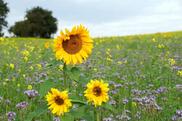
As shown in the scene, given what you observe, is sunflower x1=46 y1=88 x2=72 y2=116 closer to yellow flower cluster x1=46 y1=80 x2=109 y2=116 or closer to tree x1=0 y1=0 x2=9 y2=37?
yellow flower cluster x1=46 y1=80 x2=109 y2=116

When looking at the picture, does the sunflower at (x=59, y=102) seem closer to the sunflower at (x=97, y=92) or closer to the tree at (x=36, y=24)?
the sunflower at (x=97, y=92)

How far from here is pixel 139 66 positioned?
43.3 feet

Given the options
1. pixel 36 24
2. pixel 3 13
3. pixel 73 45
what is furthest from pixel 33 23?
pixel 73 45

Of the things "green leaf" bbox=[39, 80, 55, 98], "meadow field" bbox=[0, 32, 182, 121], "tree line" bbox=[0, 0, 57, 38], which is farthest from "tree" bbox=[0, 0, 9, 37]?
"green leaf" bbox=[39, 80, 55, 98]

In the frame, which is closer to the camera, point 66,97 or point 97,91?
point 66,97

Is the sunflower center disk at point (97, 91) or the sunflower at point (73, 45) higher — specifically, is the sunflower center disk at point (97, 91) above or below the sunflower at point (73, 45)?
below

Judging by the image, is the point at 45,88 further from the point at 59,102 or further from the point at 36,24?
the point at 36,24

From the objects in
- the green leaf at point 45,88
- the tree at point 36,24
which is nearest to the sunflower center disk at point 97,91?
the green leaf at point 45,88

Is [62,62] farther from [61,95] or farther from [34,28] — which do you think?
[34,28]

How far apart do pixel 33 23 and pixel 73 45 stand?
69468 mm

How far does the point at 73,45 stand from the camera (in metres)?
4.32

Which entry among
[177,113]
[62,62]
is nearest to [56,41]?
[62,62]

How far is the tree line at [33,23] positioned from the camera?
7031 cm

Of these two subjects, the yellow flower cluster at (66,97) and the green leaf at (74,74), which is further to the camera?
the green leaf at (74,74)
